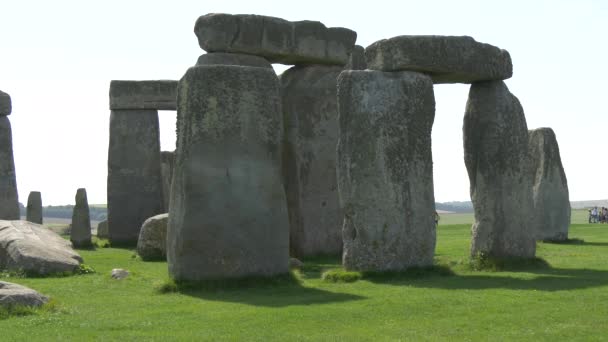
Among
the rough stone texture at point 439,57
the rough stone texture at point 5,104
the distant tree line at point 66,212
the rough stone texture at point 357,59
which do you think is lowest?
the distant tree line at point 66,212

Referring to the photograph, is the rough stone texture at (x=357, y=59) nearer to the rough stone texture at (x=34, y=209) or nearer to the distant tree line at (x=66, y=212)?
the rough stone texture at (x=34, y=209)

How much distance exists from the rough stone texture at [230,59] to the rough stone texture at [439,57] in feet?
16.9

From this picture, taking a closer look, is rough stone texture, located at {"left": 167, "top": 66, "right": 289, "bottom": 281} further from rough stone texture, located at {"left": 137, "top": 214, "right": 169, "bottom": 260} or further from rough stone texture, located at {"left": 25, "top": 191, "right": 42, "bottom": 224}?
rough stone texture, located at {"left": 25, "top": 191, "right": 42, "bottom": 224}

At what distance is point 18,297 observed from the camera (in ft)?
39.2

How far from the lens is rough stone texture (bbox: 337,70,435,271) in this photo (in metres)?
15.1

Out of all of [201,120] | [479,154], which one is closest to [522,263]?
[479,154]

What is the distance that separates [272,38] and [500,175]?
640 centimetres

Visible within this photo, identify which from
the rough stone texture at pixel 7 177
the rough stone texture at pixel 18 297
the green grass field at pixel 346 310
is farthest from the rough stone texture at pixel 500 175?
the rough stone texture at pixel 7 177

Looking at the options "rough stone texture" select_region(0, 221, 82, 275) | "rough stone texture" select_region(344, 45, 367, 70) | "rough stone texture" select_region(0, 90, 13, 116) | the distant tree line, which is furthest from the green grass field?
the distant tree line

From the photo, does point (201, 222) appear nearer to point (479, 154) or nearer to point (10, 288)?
point (10, 288)

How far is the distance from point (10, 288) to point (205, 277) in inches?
115

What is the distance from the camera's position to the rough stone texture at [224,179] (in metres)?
13.9

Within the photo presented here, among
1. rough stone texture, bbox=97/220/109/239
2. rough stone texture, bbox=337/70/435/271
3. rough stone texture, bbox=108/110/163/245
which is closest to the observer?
rough stone texture, bbox=337/70/435/271

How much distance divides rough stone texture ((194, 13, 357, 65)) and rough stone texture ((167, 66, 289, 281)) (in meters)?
6.35
